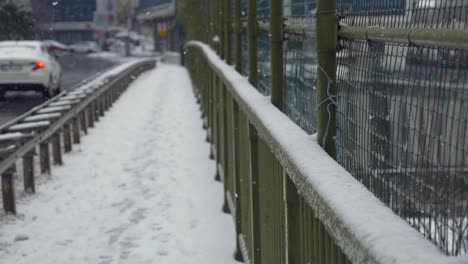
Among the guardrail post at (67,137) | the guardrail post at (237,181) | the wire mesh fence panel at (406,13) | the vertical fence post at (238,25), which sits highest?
the wire mesh fence panel at (406,13)

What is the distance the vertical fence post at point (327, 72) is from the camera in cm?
250

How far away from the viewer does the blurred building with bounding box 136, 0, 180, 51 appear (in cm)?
5053

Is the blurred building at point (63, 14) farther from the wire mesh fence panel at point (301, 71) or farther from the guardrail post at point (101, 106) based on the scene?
the wire mesh fence panel at point (301, 71)

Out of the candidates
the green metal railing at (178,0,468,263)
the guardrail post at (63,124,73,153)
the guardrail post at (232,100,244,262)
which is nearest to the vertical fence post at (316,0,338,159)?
the green metal railing at (178,0,468,263)

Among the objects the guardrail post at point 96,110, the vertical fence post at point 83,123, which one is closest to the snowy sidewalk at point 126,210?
the vertical fence post at point 83,123

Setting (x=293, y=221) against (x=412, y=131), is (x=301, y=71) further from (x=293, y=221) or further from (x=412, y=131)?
(x=412, y=131)

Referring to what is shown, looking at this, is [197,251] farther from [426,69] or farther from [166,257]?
[426,69]

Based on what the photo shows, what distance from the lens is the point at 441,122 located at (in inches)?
61.1

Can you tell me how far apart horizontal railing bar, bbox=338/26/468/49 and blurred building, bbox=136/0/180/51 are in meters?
42.0

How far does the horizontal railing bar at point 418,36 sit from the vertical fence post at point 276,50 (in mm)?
1464

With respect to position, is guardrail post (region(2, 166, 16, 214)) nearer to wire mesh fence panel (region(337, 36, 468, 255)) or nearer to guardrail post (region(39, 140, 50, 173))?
guardrail post (region(39, 140, 50, 173))

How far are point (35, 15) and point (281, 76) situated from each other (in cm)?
1343

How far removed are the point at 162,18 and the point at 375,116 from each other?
6369cm

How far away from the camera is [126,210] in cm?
706
